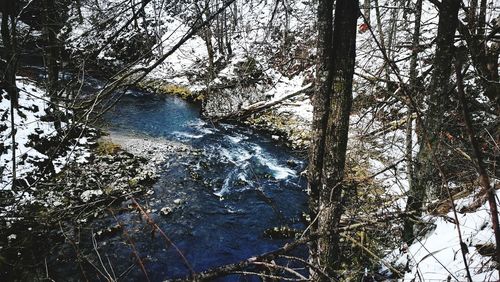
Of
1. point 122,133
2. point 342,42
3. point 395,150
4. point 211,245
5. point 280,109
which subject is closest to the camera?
point 342,42

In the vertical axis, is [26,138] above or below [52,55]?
below

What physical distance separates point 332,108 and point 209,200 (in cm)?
643

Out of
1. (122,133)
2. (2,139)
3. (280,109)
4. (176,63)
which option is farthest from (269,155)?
(176,63)

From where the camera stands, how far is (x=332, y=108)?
2.30m

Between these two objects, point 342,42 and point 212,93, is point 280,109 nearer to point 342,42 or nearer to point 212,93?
point 212,93

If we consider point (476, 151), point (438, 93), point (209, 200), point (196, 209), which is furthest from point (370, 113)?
point (476, 151)

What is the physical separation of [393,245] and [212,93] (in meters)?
10.1

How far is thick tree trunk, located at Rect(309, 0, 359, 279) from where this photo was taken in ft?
7.00

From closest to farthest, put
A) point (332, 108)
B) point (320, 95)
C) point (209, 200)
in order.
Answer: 1. point (332, 108)
2. point (320, 95)
3. point (209, 200)

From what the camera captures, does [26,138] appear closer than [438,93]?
No

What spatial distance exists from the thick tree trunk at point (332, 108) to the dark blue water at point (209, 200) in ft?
6.57

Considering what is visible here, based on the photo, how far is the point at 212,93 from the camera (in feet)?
45.1

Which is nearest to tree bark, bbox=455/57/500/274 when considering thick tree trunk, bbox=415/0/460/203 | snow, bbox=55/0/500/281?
snow, bbox=55/0/500/281

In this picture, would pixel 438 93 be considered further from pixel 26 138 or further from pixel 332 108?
pixel 26 138
